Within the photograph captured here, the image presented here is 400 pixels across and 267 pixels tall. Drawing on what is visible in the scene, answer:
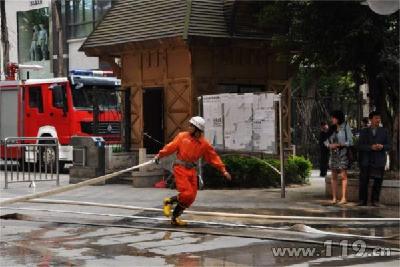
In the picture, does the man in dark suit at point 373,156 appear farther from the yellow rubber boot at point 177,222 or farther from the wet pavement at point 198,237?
the yellow rubber boot at point 177,222

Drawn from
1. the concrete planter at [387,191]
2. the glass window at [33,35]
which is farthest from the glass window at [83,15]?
the concrete planter at [387,191]

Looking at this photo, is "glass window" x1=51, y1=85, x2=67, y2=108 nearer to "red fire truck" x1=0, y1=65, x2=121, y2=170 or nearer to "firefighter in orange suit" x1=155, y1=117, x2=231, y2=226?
"red fire truck" x1=0, y1=65, x2=121, y2=170

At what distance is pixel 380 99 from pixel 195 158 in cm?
510

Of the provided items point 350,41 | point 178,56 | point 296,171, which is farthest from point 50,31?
point 350,41

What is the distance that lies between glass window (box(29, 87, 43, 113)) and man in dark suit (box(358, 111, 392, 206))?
13039mm

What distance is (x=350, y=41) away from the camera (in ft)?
41.0

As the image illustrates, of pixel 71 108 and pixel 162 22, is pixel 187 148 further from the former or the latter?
pixel 71 108

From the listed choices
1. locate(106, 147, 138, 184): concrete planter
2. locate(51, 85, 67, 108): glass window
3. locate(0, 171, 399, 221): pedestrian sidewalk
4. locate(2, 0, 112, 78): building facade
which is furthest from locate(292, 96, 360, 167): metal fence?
locate(2, 0, 112, 78): building facade

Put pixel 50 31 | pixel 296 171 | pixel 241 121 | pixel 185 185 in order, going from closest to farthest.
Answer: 1. pixel 185 185
2. pixel 241 121
3. pixel 296 171
4. pixel 50 31

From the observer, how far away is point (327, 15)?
12.7m

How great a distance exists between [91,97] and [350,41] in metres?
11.4

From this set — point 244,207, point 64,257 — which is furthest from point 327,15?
point 64,257

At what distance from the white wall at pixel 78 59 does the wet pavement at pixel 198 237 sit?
72.0ft

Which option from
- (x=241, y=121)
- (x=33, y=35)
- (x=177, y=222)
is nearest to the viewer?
(x=177, y=222)
